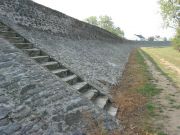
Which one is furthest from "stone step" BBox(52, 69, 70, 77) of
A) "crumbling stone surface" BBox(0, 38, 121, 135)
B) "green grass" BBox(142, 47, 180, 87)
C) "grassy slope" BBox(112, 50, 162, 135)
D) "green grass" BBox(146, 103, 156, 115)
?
"green grass" BBox(142, 47, 180, 87)

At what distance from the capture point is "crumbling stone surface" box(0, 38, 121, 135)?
5051mm

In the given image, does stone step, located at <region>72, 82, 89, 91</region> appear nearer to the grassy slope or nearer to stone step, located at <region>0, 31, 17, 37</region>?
the grassy slope

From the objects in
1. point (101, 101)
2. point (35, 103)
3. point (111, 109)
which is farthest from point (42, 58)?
point (35, 103)

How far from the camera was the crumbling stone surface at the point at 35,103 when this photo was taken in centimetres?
505

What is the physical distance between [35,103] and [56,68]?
3.60 meters

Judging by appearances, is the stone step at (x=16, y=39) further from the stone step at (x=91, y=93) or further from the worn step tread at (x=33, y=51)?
the stone step at (x=91, y=93)

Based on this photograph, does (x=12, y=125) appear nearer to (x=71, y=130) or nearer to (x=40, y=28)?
(x=71, y=130)

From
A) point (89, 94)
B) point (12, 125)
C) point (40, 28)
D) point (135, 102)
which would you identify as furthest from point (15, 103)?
point (40, 28)

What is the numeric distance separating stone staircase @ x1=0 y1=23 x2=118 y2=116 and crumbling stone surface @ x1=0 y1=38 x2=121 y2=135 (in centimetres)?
124

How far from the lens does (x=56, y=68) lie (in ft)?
30.1

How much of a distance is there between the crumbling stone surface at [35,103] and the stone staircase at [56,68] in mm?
1242

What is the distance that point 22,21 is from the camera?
12.2m

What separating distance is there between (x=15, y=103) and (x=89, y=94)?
354 centimetres

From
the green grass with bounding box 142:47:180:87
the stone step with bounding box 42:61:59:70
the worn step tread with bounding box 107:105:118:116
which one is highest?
the stone step with bounding box 42:61:59:70
